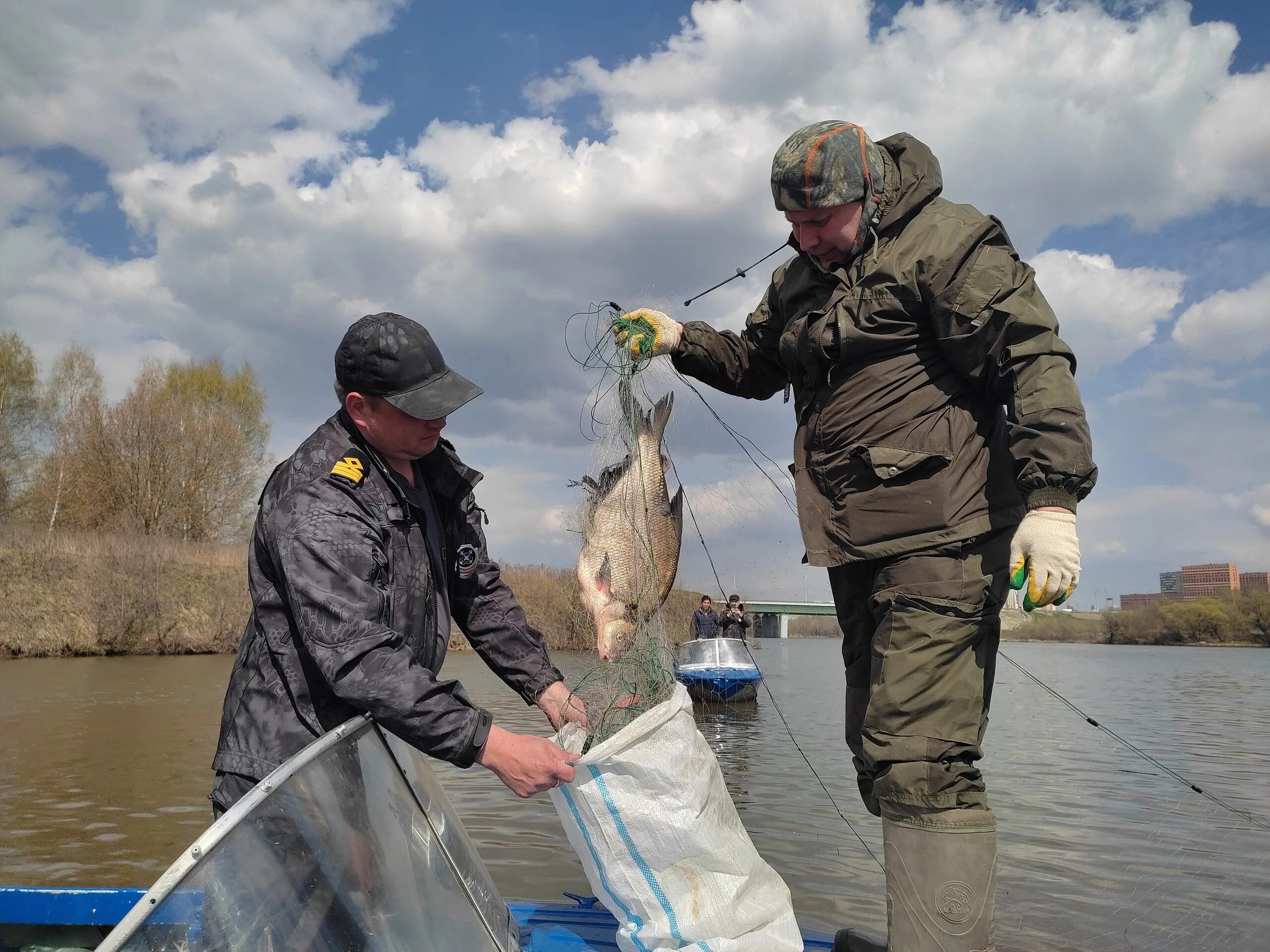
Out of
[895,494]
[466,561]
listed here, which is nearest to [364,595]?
[466,561]

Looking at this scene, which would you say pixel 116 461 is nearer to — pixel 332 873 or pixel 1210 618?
pixel 332 873

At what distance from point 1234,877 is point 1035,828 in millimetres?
1607

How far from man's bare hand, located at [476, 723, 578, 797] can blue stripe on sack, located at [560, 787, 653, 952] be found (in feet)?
0.72

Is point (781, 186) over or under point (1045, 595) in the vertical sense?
over

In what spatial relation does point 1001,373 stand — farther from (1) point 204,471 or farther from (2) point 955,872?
(1) point 204,471

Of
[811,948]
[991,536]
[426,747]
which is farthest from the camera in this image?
[811,948]

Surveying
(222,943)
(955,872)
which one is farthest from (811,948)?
(222,943)

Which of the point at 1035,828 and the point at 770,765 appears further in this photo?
the point at 770,765

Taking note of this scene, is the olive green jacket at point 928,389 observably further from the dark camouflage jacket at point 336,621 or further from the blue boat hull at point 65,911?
the blue boat hull at point 65,911

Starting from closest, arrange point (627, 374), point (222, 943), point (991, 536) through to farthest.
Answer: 1. point (222, 943)
2. point (991, 536)
3. point (627, 374)

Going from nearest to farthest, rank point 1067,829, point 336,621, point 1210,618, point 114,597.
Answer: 1. point 336,621
2. point 1067,829
3. point 114,597
4. point 1210,618

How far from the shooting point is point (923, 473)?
2553 millimetres

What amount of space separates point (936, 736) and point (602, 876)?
100 centimetres

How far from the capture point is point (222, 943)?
1.46 meters
